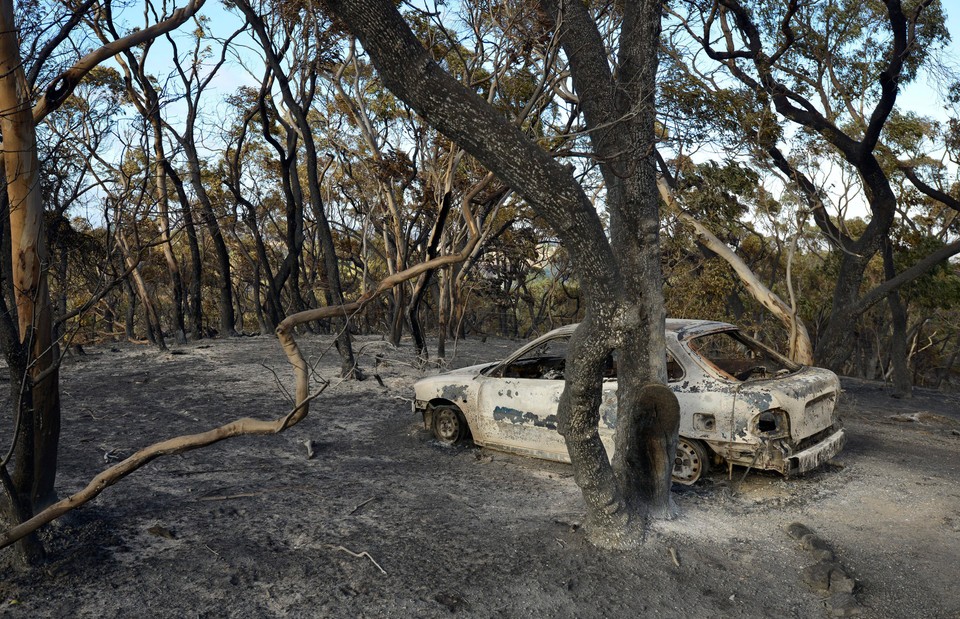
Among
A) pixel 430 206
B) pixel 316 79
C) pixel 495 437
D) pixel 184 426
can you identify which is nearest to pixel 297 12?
pixel 316 79

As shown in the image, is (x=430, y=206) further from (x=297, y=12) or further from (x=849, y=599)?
(x=849, y=599)

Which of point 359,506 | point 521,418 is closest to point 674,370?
A: point 521,418

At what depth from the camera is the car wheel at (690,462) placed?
253 inches

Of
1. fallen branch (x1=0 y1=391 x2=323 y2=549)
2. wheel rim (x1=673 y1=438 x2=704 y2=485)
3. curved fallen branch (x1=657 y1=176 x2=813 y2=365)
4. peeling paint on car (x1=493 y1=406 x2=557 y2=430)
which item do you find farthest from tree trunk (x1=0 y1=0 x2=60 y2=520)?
curved fallen branch (x1=657 y1=176 x2=813 y2=365)

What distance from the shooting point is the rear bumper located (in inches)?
242

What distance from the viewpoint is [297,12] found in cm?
1448

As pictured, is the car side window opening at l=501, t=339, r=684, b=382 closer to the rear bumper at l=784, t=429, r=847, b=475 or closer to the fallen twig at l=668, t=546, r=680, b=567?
the rear bumper at l=784, t=429, r=847, b=475

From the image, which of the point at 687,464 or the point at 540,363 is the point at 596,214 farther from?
the point at 540,363

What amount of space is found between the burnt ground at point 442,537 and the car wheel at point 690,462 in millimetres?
143

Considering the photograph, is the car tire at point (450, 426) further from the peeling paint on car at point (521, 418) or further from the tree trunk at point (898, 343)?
the tree trunk at point (898, 343)

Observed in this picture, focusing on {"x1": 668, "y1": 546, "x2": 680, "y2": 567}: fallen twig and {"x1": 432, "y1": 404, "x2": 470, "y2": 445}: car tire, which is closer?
{"x1": 668, "y1": 546, "x2": 680, "y2": 567}: fallen twig

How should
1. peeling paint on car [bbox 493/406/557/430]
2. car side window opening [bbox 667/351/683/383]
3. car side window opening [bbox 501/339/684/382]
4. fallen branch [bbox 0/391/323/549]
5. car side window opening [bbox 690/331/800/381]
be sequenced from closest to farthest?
fallen branch [bbox 0/391/323/549] → car side window opening [bbox 667/351/683/383] → car side window opening [bbox 690/331/800/381] → peeling paint on car [bbox 493/406/557/430] → car side window opening [bbox 501/339/684/382]

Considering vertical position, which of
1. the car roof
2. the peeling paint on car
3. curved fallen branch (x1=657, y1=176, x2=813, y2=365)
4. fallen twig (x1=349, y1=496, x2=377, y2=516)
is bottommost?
fallen twig (x1=349, y1=496, x2=377, y2=516)

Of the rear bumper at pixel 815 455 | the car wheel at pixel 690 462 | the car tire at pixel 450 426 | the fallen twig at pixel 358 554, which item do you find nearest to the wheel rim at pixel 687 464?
the car wheel at pixel 690 462
